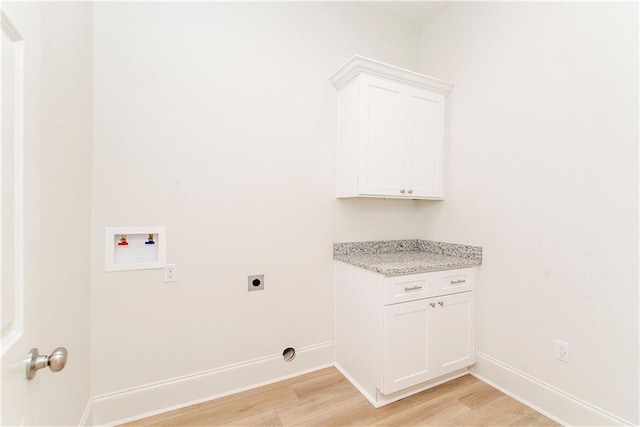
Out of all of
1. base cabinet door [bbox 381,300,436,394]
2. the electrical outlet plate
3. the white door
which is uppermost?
the white door

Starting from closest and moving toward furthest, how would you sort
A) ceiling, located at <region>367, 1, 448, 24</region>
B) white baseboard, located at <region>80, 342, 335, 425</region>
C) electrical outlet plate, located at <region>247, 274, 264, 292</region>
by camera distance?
white baseboard, located at <region>80, 342, 335, 425</region> < electrical outlet plate, located at <region>247, 274, 264, 292</region> < ceiling, located at <region>367, 1, 448, 24</region>

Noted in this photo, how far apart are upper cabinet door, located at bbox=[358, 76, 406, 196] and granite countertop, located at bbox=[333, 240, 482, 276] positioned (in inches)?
20.1

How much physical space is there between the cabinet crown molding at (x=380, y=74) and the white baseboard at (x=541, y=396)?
212cm

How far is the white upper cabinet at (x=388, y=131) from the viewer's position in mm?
2094

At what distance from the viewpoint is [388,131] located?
7.13 ft

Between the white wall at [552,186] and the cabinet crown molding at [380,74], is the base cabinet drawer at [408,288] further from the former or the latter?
the cabinet crown molding at [380,74]

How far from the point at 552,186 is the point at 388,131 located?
3.61 feet

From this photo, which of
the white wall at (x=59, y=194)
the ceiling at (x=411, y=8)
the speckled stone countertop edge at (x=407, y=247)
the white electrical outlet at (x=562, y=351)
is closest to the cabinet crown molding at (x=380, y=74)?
the ceiling at (x=411, y=8)

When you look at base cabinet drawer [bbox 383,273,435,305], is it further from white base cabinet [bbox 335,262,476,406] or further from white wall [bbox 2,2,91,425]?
white wall [bbox 2,2,91,425]

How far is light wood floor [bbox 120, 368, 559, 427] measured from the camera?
1710 millimetres

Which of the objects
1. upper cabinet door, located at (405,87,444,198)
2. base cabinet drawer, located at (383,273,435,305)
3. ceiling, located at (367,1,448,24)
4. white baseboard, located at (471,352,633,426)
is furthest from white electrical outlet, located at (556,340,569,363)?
ceiling, located at (367,1,448,24)

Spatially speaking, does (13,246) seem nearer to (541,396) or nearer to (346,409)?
(346,409)

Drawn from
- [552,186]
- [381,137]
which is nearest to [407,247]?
[381,137]

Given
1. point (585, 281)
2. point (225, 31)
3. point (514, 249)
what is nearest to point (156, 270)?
point (225, 31)
